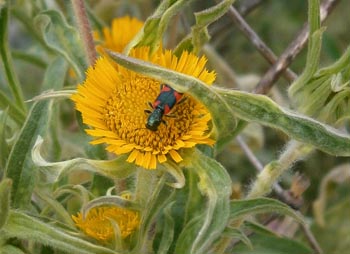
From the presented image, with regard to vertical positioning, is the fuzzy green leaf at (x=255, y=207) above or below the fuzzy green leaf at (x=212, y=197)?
below

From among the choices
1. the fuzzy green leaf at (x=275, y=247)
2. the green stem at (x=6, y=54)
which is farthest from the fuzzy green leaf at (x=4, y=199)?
the fuzzy green leaf at (x=275, y=247)

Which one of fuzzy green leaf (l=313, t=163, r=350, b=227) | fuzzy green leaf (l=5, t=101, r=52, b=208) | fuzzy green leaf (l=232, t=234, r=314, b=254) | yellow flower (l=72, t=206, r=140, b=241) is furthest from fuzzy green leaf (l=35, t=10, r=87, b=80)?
fuzzy green leaf (l=313, t=163, r=350, b=227)

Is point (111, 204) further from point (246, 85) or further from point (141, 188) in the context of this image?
point (246, 85)

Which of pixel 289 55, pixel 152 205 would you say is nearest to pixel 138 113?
pixel 152 205

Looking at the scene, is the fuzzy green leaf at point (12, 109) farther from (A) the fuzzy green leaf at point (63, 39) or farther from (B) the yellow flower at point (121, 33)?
(B) the yellow flower at point (121, 33)

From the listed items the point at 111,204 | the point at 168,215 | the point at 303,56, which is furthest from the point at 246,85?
the point at 111,204

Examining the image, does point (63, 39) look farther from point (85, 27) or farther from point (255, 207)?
point (255, 207)

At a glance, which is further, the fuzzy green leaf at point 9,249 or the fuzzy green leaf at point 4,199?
the fuzzy green leaf at point 9,249

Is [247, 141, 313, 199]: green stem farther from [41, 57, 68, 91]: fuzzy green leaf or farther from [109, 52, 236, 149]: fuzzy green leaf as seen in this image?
[41, 57, 68, 91]: fuzzy green leaf
